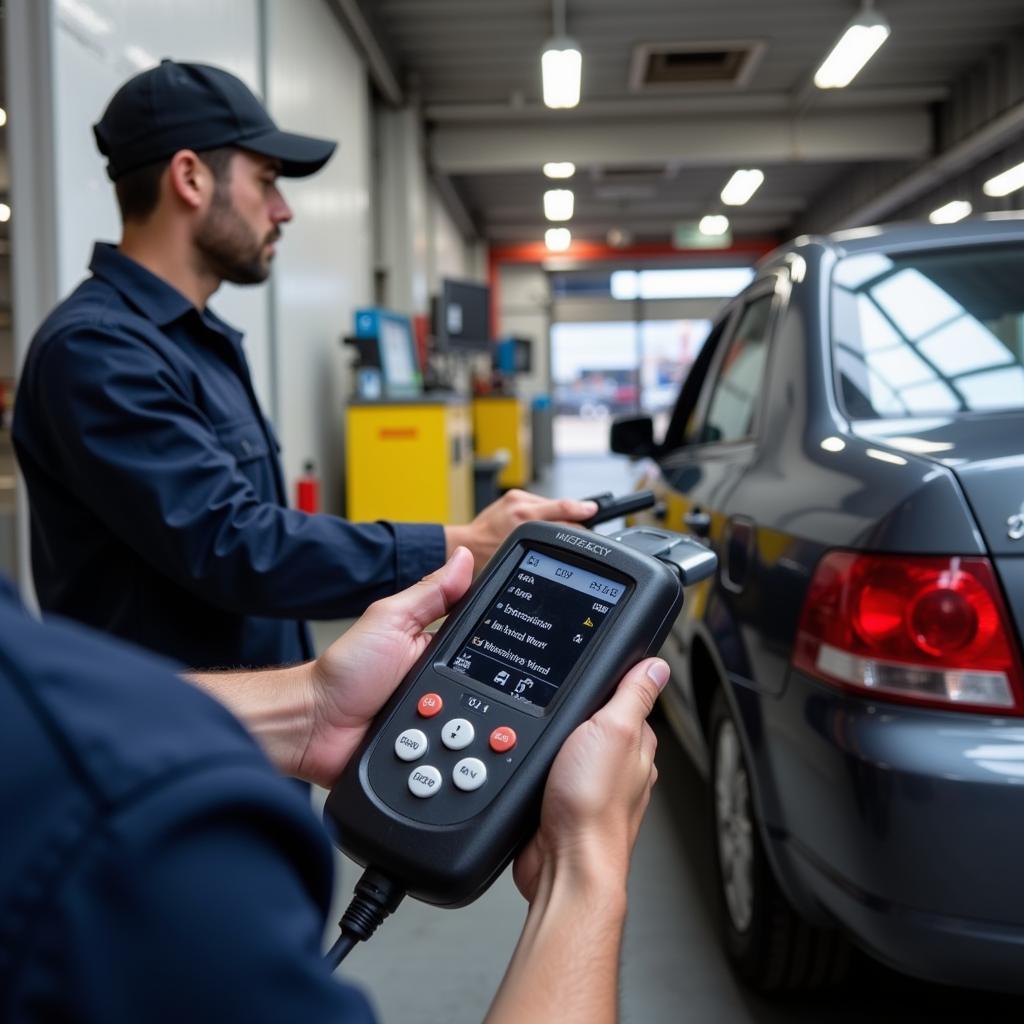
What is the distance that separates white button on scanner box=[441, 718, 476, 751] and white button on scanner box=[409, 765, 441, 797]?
0.07ft

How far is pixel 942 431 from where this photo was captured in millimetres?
1569

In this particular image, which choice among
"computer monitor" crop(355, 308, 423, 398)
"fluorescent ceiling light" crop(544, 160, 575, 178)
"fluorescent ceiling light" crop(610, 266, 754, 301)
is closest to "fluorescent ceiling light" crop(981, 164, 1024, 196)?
"fluorescent ceiling light" crop(544, 160, 575, 178)

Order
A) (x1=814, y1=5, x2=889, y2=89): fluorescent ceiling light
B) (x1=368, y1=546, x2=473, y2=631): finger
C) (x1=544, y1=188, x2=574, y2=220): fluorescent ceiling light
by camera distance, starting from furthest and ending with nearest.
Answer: (x1=544, y1=188, x2=574, y2=220): fluorescent ceiling light, (x1=814, y1=5, x2=889, y2=89): fluorescent ceiling light, (x1=368, y1=546, x2=473, y2=631): finger

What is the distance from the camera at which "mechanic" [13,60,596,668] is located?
131 cm

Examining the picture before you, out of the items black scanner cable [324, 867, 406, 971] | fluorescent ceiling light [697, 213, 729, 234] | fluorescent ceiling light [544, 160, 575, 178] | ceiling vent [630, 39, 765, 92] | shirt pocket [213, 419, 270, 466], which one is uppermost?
ceiling vent [630, 39, 765, 92]

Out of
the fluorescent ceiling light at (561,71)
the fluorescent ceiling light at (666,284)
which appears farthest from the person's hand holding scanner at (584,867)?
the fluorescent ceiling light at (666,284)

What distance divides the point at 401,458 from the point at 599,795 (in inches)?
226

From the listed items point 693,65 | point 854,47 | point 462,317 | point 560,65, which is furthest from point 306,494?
point 693,65

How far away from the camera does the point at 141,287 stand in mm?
1521

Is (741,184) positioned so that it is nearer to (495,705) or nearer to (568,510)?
(568,510)

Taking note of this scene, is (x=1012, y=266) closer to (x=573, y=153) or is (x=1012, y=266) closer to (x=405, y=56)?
(x=405, y=56)

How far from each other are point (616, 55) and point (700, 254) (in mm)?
9253

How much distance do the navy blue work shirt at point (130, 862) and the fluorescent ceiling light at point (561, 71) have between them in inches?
300

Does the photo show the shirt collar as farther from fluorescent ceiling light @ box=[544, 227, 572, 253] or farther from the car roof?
fluorescent ceiling light @ box=[544, 227, 572, 253]
